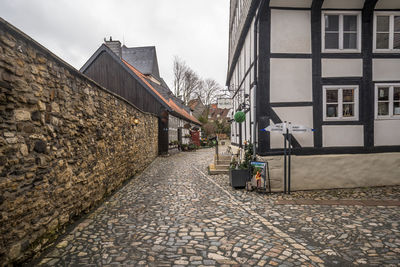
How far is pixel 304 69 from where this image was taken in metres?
6.83

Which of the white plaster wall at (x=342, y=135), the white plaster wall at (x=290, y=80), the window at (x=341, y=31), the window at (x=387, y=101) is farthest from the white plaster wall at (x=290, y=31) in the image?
the window at (x=387, y=101)

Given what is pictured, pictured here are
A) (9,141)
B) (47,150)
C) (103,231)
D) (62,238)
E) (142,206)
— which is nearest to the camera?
(9,141)

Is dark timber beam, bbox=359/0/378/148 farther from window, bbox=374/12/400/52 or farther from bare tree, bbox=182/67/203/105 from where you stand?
bare tree, bbox=182/67/203/105

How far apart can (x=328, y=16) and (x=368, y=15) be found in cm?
109

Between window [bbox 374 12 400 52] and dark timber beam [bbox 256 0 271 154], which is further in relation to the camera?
window [bbox 374 12 400 52]

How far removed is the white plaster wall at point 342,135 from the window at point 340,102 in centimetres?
26

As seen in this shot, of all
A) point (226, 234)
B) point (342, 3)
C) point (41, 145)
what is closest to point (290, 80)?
point (342, 3)

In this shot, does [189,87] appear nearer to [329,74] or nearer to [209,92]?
[209,92]

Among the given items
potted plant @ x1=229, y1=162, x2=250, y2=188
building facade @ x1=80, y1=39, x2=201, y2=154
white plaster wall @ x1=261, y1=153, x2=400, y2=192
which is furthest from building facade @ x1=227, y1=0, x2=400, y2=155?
building facade @ x1=80, y1=39, x2=201, y2=154

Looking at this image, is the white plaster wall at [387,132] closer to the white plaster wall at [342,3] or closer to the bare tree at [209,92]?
the white plaster wall at [342,3]

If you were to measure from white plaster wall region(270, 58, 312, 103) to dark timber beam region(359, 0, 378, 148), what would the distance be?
159 centimetres

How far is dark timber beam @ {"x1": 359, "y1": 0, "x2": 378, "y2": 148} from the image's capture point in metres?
6.84

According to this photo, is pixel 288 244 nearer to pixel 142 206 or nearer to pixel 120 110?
pixel 142 206

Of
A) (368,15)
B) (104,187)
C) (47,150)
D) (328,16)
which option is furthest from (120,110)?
(368,15)
